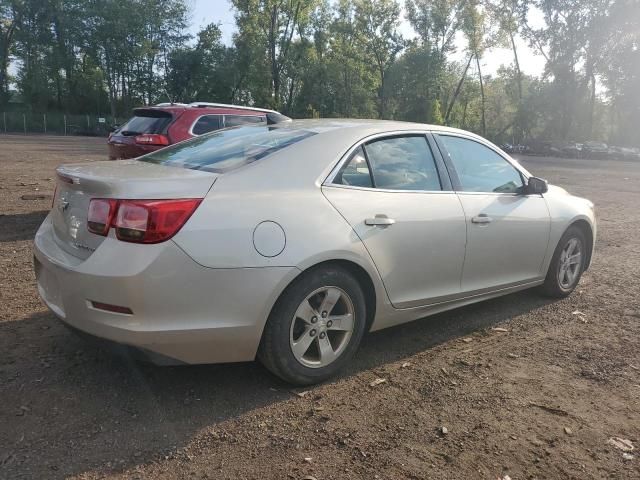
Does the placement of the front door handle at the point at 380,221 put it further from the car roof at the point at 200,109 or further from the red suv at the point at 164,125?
the car roof at the point at 200,109

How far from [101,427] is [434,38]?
61543 millimetres

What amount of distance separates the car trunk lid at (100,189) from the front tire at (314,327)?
787 mm

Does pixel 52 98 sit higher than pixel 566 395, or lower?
higher

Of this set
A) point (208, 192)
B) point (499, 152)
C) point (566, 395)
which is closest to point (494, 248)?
point (499, 152)

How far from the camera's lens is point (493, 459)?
271 cm

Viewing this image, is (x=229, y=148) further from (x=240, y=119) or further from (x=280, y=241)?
(x=240, y=119)

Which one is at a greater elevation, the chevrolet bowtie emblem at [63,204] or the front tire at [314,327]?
the chevrolet bowtie emblem at [63,204]

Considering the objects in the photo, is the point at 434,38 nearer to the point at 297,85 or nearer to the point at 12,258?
the point at 297,85

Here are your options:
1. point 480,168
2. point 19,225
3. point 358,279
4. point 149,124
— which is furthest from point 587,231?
point 19,225

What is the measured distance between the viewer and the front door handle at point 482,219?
409 cm

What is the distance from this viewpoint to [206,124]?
824 centimetres

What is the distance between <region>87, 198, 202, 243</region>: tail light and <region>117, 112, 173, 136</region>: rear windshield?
206 inches

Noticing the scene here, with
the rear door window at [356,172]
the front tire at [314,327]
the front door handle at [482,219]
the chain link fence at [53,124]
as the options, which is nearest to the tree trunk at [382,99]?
the chain link fence at [53,124]

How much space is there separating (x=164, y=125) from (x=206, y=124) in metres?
0.63
